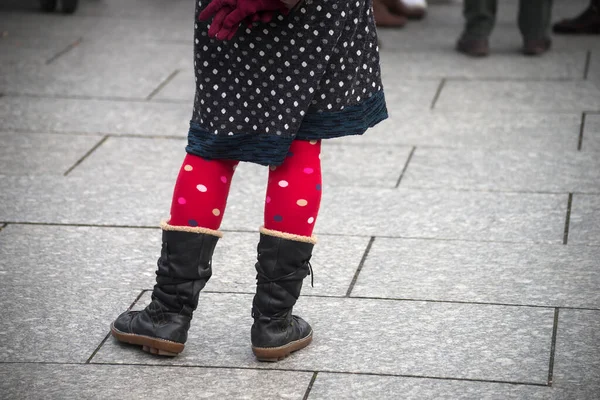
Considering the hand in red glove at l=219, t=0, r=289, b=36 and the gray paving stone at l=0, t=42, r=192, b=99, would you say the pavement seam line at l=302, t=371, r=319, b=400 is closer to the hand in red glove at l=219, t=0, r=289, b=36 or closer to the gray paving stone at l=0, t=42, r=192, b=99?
the hand in red glove at l=219, t=0, r=289, b=36

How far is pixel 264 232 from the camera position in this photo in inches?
105

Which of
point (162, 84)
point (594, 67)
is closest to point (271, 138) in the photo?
point (162, 84)

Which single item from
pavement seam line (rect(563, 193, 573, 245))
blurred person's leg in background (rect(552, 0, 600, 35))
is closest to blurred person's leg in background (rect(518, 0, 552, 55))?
blurred person's leg in background (rect(552, 0, 600, 35))

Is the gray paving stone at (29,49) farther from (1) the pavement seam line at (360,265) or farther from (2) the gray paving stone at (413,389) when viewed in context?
(2) the gray paving stone at (413,389)

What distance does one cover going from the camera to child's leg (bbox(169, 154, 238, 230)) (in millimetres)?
2645

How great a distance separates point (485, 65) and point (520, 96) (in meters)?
0.83

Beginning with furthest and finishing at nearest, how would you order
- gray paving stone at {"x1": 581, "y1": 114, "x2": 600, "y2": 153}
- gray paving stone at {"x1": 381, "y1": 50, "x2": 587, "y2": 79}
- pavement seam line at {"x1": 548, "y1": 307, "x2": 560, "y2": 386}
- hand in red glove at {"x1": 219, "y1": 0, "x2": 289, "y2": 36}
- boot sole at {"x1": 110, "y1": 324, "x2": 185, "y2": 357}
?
gray paving stone at {"x1": 381, "y1": 50, "x2": 587, "y2": 79}, gray paving stone at {"x1": 581, "y1": 114, "x2": 600, "y2": 153}, boot sole at {"x1": 110, "y1": 324, "x2": 185, "y2": 357}, pavement seam line at {"x1": 548, "y1": 307, "x2": 560, "y2": 386}, hand in red glove at {"x1": 219, "y1": 0, "x2": 289, "y2": 36}

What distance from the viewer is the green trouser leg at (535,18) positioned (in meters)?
6.60

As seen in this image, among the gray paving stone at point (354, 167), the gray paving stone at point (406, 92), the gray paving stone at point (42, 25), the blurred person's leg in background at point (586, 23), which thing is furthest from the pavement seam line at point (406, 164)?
the gray paving stone at point (42, 25)

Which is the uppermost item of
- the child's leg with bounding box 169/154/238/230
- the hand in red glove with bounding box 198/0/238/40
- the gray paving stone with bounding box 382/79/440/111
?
the hand in red glove with bounding box 198/0/238/40

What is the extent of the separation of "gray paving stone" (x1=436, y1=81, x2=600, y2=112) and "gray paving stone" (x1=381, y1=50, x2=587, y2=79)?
8.2 inches

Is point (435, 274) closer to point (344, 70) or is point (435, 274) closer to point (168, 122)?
point (344, 70)

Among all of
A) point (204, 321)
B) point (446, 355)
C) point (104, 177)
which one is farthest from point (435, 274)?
point (104, 177)

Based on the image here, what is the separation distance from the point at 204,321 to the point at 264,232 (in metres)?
0.46
